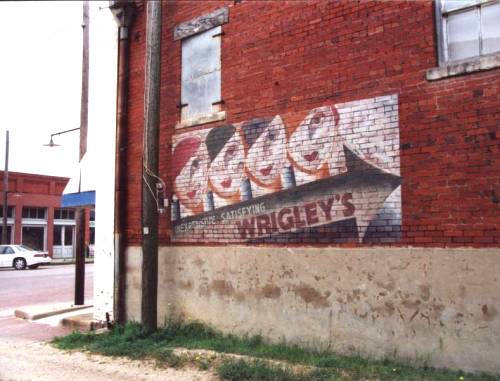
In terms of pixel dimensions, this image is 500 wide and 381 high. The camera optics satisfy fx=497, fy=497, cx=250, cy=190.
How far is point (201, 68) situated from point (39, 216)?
112 ft

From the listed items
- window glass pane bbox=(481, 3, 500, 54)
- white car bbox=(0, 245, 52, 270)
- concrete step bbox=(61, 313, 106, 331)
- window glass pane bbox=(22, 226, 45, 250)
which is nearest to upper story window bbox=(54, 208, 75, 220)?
window glass pane bbox=(22, 226, 45, 250)

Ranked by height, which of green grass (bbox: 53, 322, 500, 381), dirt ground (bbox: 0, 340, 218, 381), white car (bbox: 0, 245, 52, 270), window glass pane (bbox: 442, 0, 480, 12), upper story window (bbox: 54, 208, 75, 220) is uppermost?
window glass pane (bbox: 442, 0, 480, 12)

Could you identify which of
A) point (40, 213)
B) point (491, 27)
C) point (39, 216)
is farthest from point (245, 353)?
point (40, 213)

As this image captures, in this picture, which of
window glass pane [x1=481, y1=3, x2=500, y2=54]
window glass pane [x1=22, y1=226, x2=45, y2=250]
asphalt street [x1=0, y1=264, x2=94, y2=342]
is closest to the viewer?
window glass pane [x1=481, y1=3, x2=500, y2=54]

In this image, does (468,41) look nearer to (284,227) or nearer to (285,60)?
(285,60)

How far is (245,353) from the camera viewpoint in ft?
22.2

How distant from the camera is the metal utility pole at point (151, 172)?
792 centimetres

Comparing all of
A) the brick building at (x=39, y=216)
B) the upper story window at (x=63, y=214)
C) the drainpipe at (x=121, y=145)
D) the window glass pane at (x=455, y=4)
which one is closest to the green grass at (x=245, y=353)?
the drainpipe at (x=121, y=145)

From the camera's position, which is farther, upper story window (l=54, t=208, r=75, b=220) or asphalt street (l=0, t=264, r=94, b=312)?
upper story window (l=54, t=208, r=75, b=220)

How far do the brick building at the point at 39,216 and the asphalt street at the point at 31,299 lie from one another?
17.4 m

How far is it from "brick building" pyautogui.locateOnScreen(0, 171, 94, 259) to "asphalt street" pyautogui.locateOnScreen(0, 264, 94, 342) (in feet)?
56.9

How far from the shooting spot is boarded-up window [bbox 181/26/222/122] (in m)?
8.31

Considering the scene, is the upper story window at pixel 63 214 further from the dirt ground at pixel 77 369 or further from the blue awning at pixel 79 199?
the dirt ground at pixel 77 369

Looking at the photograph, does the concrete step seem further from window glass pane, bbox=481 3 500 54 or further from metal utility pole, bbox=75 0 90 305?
window glass pane, bbox=481 3 500 54
